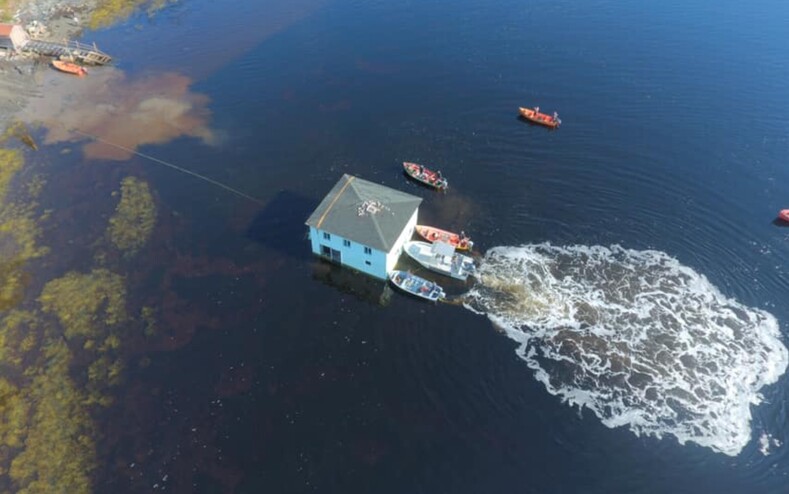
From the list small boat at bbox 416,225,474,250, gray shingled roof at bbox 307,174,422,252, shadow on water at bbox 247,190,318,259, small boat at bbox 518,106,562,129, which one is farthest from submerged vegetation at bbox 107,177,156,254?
small boat at bbox 518,106,562,129

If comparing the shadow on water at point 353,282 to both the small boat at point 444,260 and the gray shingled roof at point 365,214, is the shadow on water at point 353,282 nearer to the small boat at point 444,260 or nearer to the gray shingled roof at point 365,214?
the small boat at point 444,260

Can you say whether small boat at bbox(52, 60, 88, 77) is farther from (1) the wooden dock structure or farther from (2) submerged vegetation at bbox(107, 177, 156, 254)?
(2) submerged vegetation at bbox(107, 177, 156, 254)

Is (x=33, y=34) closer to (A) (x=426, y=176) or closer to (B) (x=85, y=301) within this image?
(B) (x=85, y=301)

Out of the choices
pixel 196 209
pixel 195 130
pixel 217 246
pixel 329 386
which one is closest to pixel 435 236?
pixel 329 386

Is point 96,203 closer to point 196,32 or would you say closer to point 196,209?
point 196,209

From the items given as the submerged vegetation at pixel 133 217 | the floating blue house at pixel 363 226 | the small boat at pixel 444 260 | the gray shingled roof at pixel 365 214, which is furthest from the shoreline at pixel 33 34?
the small boat at pixel 444 260
